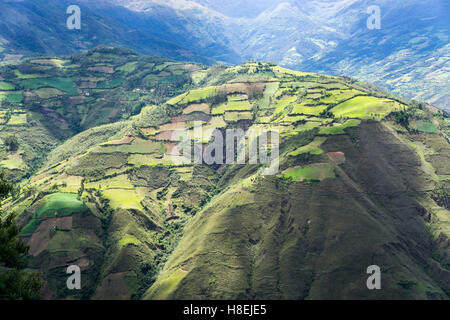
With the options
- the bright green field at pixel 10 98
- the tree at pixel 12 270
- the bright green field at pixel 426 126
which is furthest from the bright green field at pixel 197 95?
the tree at pixel 12 270

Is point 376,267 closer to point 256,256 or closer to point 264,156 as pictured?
point 256,256

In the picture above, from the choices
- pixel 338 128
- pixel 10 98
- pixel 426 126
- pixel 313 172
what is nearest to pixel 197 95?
pixel 338 128

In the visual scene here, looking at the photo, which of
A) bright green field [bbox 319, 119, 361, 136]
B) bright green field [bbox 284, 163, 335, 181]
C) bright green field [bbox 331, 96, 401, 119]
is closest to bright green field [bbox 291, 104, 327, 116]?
bright green field [bbox 331, 96, 401, 119]

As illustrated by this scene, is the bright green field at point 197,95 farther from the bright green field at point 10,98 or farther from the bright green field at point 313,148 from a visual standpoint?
the bright green field at point 10,98

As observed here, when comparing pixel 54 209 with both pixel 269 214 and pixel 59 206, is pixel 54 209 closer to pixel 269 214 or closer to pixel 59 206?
pixel 59 206
